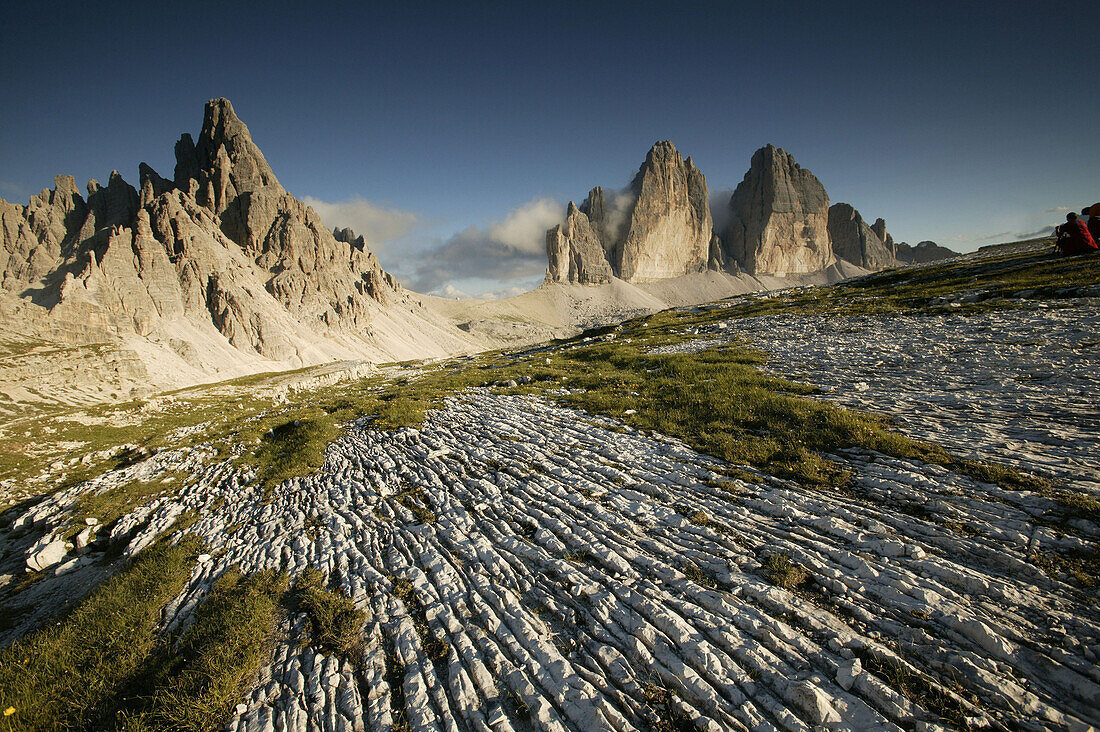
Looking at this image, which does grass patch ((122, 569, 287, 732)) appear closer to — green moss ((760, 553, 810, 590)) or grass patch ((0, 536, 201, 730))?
grass patch ((0, 536, 201, 730))

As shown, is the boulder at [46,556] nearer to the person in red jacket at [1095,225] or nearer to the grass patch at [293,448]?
the grass patch at [293,448]

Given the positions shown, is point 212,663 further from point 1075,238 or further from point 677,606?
point 1075,238

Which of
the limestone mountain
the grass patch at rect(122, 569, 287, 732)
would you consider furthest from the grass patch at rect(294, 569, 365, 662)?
the limestone mountain

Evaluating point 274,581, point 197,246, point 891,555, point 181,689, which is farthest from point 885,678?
point 197,246

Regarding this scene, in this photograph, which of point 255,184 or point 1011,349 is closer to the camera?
point 1011,349

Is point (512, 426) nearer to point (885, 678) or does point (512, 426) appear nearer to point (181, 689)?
point (181, 689)

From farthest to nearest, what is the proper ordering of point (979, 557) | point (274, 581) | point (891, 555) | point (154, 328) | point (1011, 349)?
point (154, 328) → point (1011, 349) → point (274, 581) → point (891, 555) → point (979, 557)

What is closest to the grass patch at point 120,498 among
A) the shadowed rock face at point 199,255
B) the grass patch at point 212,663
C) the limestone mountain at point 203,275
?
the grass patch at point 212,663

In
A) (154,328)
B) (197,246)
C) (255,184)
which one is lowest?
(154,328)
